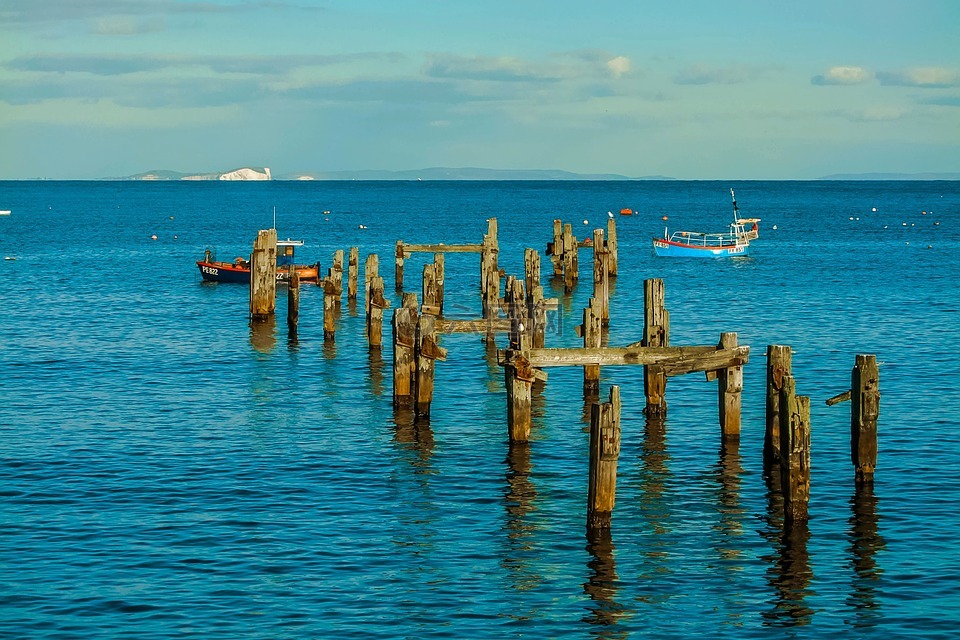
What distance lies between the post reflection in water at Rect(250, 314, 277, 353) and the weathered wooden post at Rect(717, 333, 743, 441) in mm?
19443

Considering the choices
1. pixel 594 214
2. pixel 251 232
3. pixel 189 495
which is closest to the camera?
pixel 189 495

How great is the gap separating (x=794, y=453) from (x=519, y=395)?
674 cm

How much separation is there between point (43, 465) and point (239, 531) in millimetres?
6712

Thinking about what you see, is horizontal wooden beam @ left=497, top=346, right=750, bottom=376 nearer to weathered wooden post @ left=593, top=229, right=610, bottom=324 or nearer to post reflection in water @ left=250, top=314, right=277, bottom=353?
post reflection in water @ left=250, top=314, right=277, bottom=353

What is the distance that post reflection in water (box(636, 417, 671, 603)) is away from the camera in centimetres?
2034

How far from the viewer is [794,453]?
21.9m

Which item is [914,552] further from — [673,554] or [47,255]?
[47,255]

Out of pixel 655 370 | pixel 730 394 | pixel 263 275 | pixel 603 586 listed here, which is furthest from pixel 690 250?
pixel 603 586

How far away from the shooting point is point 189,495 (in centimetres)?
2497

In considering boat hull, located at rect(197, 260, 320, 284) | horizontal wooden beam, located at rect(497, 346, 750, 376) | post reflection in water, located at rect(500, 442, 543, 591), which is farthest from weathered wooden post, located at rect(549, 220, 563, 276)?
post reflection in water, located at rect(500, 442, 543, 591)

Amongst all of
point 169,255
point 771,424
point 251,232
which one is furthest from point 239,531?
point 251,232

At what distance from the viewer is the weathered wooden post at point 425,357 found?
29125 millimetres

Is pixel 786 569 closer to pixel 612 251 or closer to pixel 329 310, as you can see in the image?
pixel 329 310

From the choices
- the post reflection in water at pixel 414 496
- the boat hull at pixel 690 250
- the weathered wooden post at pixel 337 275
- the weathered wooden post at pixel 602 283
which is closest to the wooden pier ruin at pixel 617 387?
the post reflection in water at pixel 414 496
